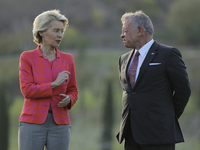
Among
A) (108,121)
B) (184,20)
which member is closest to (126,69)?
(108,121)

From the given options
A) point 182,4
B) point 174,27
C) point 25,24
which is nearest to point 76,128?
point 25,24

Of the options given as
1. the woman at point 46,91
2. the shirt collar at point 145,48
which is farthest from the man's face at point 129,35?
the woman at point 46,91

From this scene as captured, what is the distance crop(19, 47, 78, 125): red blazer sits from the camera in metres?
2.38

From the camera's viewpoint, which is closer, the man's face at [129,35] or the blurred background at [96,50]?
the man's face at [129,35]

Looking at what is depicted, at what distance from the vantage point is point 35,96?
2377mm

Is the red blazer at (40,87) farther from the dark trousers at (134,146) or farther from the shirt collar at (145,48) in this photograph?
the shirt collar at (145,48)

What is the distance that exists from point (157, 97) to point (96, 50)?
1687cm

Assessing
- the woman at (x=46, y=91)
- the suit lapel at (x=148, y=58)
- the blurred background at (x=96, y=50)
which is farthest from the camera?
the blurred background at (x=96, y=50)

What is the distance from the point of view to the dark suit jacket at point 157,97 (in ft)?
7.94

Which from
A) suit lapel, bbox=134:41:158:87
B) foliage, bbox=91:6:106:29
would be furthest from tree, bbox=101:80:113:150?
suit lapel, bbox=134:41:158:87

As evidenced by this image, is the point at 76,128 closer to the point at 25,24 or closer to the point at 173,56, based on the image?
the point at 25,24

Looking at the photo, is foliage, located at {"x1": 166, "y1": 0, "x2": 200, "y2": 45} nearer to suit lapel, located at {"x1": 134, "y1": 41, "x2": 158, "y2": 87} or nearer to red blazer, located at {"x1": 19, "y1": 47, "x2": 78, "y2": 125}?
suit lapel, located at {"x1": 134, "y1": 41, "x2": 158, "y2": 87}

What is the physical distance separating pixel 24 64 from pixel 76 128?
553 inches

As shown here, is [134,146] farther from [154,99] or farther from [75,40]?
[75,40]
